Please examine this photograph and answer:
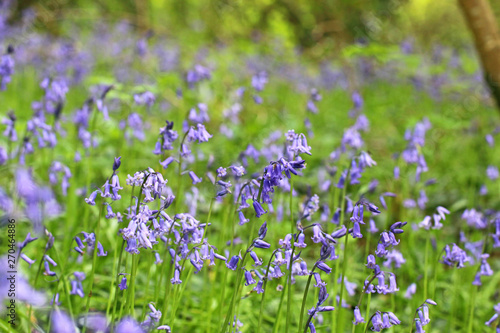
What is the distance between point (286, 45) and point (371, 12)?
8.51 feet

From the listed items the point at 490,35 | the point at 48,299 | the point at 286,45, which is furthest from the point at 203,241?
the point at 286,45

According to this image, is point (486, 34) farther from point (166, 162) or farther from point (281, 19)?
point (281, 19)

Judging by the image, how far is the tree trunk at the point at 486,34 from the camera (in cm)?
470

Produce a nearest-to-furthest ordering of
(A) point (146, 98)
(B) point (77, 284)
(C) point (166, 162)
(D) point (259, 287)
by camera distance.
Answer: (D) point (259, 287) → (C) point (166, 162) → (B) point (77, 284) → (A) point (146, 98)

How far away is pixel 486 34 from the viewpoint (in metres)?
4.73

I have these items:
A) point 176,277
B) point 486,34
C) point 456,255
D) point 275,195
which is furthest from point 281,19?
point 176,277

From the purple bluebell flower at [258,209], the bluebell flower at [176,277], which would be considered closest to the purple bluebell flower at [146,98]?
the bluebell flower at [176,277]

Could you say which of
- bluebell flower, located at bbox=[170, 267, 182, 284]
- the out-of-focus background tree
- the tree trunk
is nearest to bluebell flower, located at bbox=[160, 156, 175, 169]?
bluebell flower, located at bbox=[170, 267, 182, 284]

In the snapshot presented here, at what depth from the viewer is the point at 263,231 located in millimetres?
1892

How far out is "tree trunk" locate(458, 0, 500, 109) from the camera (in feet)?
15.4

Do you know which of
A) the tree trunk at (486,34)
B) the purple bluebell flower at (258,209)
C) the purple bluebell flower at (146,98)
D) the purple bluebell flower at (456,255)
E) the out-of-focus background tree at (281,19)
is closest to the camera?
the purple bluebell flower at (258,209)

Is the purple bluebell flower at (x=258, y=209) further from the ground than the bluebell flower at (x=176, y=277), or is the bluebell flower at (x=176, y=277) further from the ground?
the purple bluebell flower at (x=258, y=209)

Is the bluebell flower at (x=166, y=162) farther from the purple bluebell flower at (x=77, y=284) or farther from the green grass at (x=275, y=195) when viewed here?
the purple bluebell flower at (x=77, y=284)

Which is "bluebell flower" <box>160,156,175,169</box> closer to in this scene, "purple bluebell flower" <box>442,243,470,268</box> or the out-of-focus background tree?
"purple bluebell flower" <box>442,243,470,268</box>
